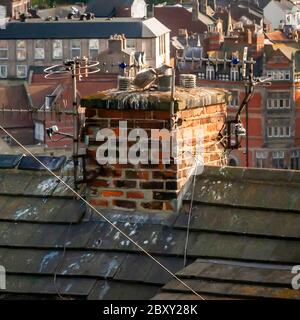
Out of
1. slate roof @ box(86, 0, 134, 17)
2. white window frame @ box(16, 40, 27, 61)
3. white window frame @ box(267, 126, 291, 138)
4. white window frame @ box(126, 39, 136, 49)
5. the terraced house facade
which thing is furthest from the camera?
slate roof @ box(86, 0, 134, 17)

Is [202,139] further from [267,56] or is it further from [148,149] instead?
[267,56]

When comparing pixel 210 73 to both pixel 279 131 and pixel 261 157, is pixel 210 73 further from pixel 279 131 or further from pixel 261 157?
pixel 261 157

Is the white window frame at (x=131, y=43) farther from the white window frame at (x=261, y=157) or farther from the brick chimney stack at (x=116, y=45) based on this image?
the white window frame at (x=261, y=157)

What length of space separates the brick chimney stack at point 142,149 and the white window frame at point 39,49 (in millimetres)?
67347

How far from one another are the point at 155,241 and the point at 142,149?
1.78 feet

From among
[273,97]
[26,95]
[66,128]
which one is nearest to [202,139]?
[66,128]

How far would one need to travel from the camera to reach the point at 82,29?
Result: 74.9 meters

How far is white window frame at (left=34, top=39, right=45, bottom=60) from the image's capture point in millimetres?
75250

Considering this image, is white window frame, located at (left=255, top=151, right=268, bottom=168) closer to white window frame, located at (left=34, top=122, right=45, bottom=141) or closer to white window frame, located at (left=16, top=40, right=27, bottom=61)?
white window frame, located at (left=34, top=122, right=45, bottom=141)

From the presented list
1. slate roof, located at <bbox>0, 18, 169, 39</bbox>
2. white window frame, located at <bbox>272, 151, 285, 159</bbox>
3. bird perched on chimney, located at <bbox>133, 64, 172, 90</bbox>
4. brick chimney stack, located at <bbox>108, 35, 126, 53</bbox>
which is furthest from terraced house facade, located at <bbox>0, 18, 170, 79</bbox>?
bird perched on chimney, located at <bbox>133, 64, 172, 90</bbox>

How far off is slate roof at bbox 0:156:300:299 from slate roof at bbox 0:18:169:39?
216ft

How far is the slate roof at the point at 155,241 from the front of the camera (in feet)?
23.2

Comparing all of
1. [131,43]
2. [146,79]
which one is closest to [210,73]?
[131,43]

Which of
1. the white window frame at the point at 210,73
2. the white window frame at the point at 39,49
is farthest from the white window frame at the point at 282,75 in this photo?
the white window frame at the point at 39,49
